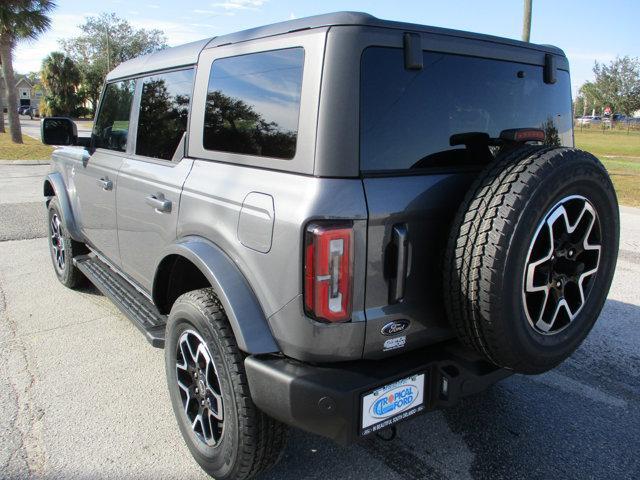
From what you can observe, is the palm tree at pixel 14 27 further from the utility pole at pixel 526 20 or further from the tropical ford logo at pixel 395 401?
the tropical ford logo at pixel 395 401

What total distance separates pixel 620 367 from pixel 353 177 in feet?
8.94

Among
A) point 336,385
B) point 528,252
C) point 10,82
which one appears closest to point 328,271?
point 336,385

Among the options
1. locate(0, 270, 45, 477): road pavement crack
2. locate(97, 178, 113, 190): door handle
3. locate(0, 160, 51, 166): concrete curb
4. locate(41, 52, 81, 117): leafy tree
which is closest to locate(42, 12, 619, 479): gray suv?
locate(0, 270, 45, 477): road pavement crack

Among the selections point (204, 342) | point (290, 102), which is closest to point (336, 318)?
point (204, 342)

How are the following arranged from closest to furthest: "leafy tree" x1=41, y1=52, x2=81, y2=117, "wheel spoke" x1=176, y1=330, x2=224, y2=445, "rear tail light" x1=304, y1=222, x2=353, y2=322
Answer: "rear tail light" x1=304, y1=222, x2=353, y2=322 → "wheel spoke" x1=176, y1=330, x2=224, y2=445 → "leafy tree" x1=41, y1=52, x2=81, y2=117

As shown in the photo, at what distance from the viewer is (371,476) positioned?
2449 millimetres

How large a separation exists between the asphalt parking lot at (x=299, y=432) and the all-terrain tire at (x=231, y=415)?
0.27 metres

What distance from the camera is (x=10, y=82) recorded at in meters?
20.7

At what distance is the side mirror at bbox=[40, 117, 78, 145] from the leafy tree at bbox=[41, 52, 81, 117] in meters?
56.5

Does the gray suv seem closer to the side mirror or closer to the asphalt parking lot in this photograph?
the asphalt parking lot

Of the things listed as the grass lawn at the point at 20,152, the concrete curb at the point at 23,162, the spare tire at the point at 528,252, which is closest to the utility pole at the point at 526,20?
the spare tire at the point at 528,252

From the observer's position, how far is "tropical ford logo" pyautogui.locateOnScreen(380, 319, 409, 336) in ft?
6.76

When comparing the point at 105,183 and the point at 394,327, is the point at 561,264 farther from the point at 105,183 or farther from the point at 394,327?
the point at 105,183

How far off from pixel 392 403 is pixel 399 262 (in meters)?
0.54
